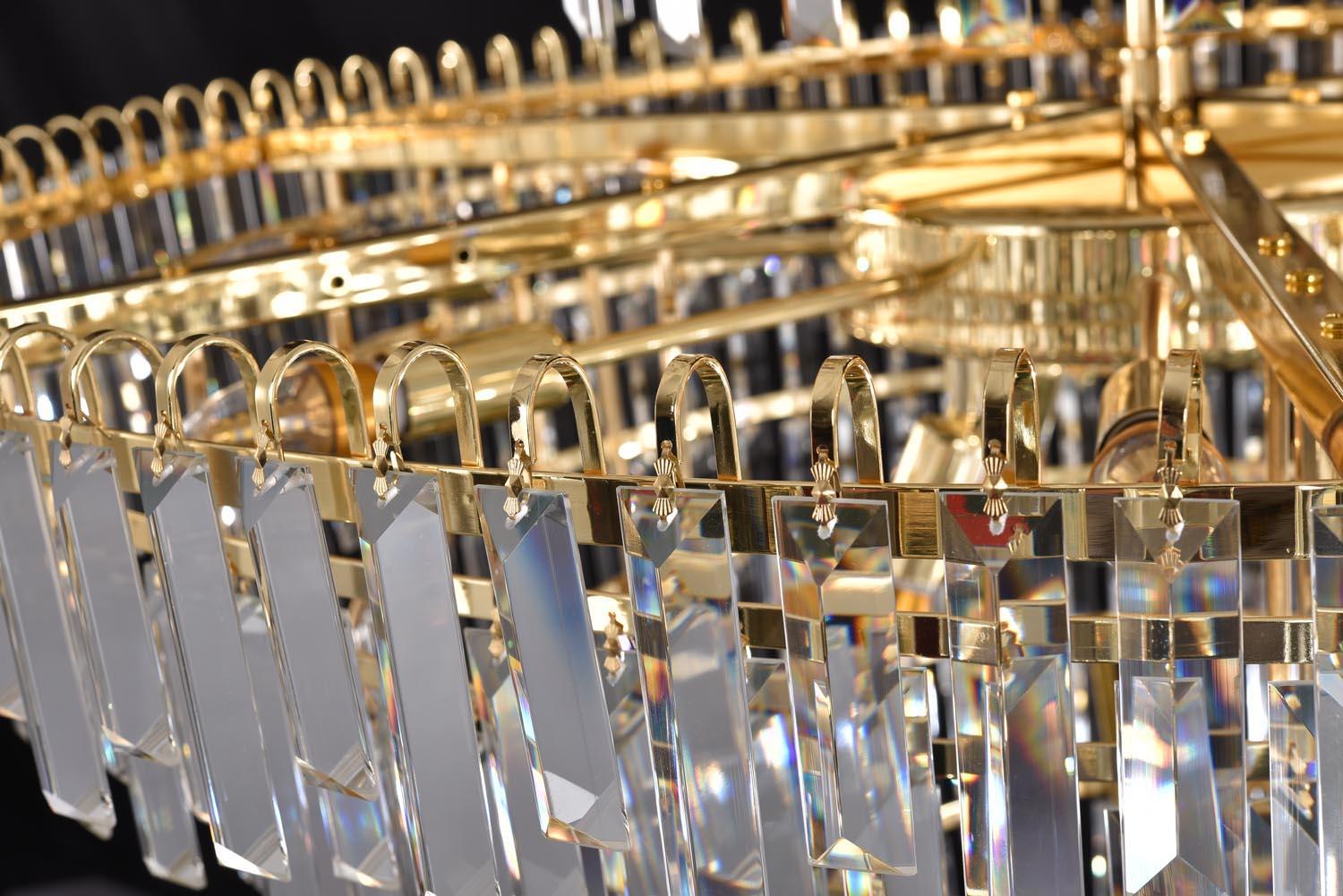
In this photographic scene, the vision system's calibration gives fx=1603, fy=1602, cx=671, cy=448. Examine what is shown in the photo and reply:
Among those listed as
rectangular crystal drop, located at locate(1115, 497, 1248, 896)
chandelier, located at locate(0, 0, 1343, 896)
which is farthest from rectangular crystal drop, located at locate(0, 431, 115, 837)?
rectangular crystal drop, located at locate(1115, 497, 1248, 896)

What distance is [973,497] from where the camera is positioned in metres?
0.38

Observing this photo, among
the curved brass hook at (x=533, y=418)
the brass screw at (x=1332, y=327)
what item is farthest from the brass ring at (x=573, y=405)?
the brass screw at (x=1332, y=327)

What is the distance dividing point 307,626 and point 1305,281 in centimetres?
32

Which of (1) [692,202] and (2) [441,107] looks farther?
(2) [441,107]

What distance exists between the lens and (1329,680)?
1.25ft

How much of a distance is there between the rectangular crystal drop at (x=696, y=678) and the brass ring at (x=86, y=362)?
155 millimetres

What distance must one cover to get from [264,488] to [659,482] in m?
0.11

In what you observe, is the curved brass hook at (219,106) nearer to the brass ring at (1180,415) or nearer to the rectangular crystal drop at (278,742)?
the rectangular crystal drop at (278,742)

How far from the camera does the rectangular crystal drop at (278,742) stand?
0.47 m

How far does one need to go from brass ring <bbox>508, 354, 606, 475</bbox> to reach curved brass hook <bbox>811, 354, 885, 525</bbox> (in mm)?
64

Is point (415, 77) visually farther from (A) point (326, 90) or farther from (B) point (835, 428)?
(B) point (835, 428)

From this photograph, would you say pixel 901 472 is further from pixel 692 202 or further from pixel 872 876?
pixel 872 876

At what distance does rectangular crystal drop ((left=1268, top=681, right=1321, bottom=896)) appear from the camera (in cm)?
40

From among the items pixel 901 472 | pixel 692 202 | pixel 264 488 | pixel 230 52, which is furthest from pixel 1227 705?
pixel 230 52
